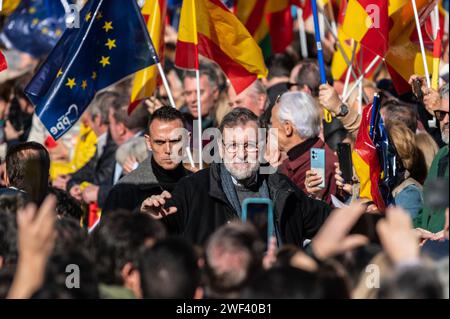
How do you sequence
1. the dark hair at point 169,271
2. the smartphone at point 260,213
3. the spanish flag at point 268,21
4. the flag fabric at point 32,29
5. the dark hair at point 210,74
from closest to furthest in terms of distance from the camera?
1. the dark hair at point 169,271
2. the smartphone at point 260,213
3. the dark hair at point 210,74
4. the spanish flag at point 268,21
5. the flag fabric at point 32,29

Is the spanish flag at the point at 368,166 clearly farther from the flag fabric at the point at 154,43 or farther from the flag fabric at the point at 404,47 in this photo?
the flag fabric at the point at 154,43

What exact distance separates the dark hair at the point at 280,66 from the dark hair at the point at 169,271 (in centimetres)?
723

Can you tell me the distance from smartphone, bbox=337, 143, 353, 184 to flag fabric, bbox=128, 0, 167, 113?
2.76m

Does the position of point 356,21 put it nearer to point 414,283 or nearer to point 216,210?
point 216,210

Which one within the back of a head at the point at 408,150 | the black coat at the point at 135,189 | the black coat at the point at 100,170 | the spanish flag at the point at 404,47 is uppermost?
the spanish flag at the point at 404,47

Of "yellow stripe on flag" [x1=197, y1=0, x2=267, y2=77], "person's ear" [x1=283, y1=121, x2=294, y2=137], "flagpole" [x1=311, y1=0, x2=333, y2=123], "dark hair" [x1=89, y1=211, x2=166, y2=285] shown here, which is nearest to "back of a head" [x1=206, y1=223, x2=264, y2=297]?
"dark hair" [x1=89, y1=211, x2=166, y2=285]

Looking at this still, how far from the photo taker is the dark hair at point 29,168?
839 centimetres

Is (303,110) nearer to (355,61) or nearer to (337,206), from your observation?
(337,206)

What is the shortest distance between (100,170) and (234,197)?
4.16 meters

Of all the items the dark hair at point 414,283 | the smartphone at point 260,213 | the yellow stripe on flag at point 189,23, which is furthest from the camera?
the yellow stripe on flag at point 189,23

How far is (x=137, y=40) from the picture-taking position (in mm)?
10539

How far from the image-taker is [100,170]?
476 inches

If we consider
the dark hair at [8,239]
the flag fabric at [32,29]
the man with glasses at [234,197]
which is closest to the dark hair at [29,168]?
the man with glasses at [234,197]

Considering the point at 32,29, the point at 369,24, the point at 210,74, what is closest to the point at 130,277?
the point at 369,24
